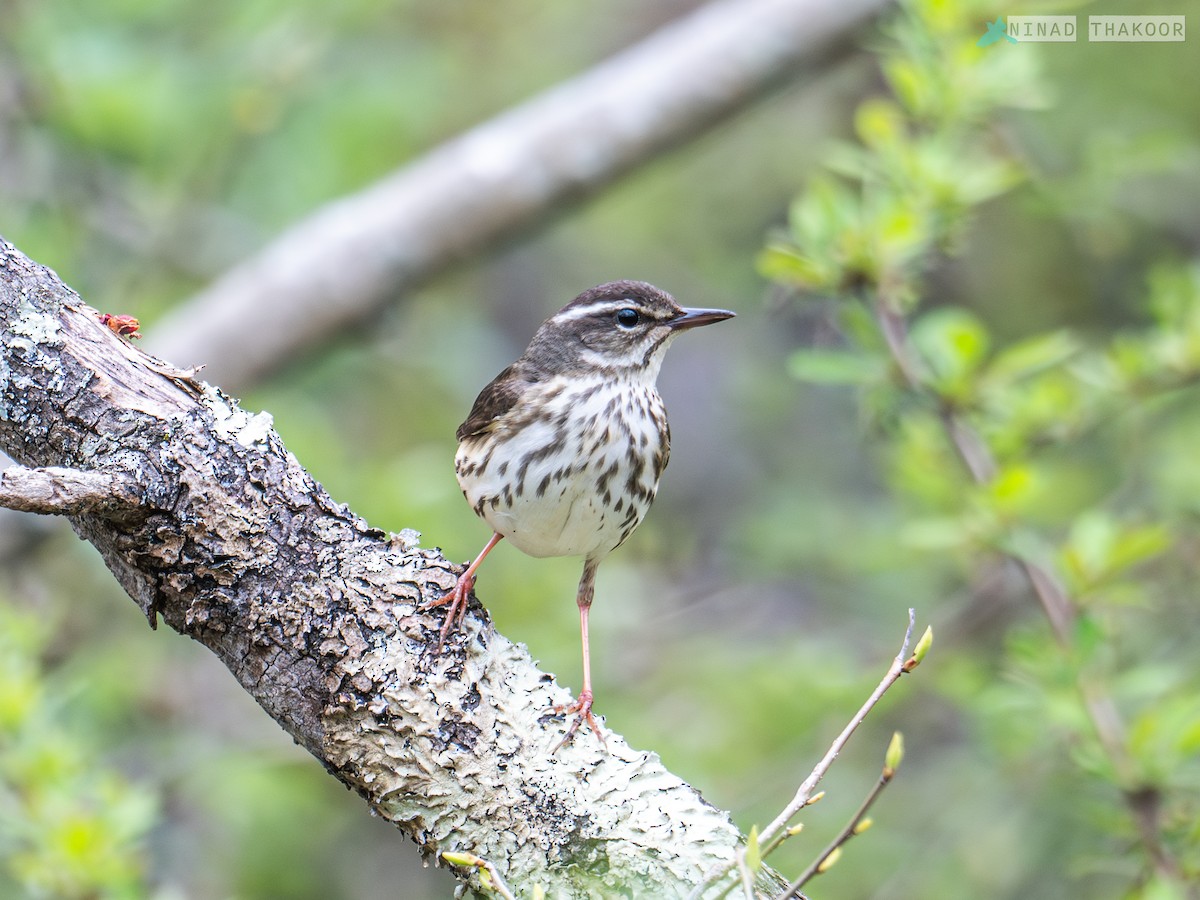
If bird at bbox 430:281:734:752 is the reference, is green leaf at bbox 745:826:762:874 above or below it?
below

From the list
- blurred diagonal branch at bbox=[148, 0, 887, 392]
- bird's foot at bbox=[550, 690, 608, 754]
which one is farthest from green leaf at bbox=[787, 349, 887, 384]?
blurred diagonal branch at bbox=[148, 0, 887, 392]

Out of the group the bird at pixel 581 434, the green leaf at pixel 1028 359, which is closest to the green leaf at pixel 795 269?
the bird at pixel 581 434

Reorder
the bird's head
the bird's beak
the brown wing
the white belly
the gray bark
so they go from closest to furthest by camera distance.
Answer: the gray bark < the white belly < the brown wing < the bird's beak < the bird's head

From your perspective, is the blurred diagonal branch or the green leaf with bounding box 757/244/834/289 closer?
the green leaf with bounding box 757/244/834/289

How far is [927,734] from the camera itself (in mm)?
6887

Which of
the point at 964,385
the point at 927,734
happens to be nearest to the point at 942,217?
the point at 964,385

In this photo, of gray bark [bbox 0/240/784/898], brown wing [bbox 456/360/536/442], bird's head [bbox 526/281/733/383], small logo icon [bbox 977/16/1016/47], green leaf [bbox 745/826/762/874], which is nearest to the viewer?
green leaf [bbox 745/826/762/874]

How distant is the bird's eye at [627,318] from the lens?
457cm

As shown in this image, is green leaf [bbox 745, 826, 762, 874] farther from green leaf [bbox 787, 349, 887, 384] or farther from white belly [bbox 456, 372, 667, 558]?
green leaf [bbox 787, 349, 887, 384]

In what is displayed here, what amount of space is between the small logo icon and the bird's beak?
1.44 meters

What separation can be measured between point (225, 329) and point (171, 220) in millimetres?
727

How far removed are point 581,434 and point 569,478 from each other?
173mm

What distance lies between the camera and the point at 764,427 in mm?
8383

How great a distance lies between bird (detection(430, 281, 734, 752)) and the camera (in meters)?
4.03
